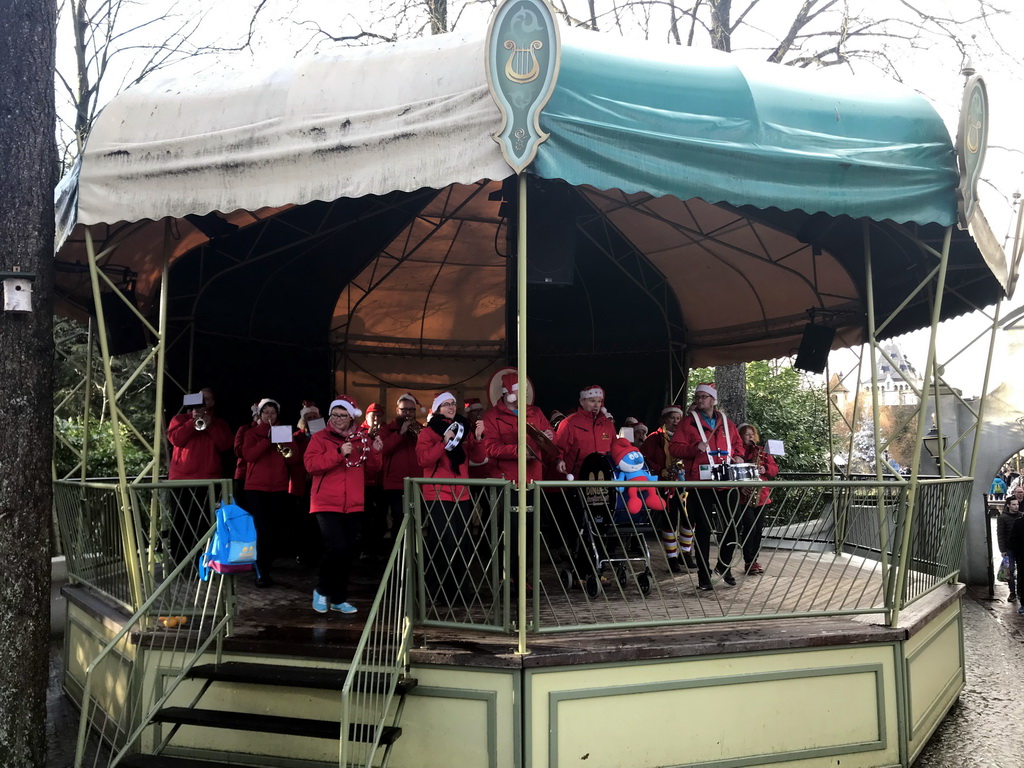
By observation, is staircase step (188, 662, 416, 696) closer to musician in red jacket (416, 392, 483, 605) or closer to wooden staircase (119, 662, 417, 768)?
wooden staircase (119, 662, 417, 768)

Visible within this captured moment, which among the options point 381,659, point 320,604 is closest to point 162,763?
point 381,659

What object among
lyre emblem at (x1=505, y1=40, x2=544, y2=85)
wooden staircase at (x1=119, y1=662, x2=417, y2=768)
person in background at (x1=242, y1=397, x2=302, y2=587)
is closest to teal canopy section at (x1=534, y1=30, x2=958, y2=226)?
lyre emblem at (x1=505, y1=40, x2=544, y2=85)

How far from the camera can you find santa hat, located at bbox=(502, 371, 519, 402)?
6.38m

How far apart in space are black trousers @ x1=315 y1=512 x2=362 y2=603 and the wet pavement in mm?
2030

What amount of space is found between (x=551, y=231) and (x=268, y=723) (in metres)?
4.18

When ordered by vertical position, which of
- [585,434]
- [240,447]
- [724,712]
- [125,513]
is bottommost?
[724,712]

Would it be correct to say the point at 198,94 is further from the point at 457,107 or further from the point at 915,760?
the point at 915,760

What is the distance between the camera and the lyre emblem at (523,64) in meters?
4.54

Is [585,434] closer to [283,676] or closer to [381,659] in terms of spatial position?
[381,659]

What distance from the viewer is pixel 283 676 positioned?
488cm

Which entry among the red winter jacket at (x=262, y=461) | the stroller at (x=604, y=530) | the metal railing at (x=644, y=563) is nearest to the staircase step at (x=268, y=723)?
the metal railing at (x=644, y=563)

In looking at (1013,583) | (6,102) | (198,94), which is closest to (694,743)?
(198,94)

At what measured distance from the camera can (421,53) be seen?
502 cm

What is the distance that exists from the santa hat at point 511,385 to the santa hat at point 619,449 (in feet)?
3.24
